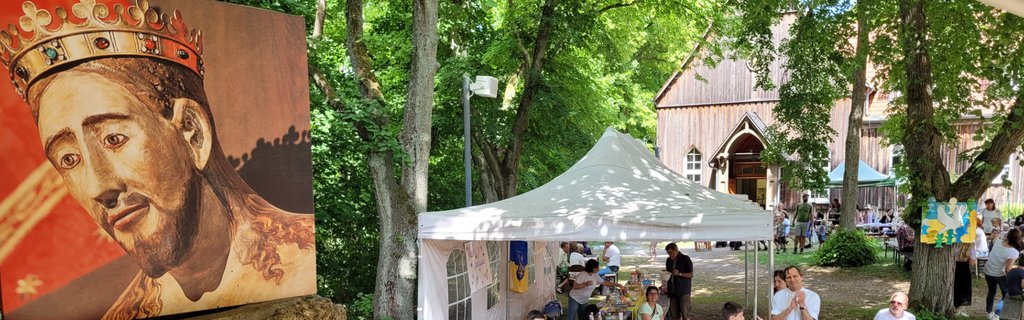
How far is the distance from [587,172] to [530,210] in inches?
79.7

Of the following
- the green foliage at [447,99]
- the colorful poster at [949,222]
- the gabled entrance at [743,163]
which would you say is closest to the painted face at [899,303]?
the colorful poster at [949,222]

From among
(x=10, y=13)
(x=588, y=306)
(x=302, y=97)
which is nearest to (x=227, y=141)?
(x=302, y=97)

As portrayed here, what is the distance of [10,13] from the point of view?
513cm

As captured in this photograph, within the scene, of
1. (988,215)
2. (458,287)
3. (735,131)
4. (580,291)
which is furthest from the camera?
(735,131)

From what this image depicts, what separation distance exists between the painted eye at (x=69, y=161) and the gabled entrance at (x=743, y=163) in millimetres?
29897

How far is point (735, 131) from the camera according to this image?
32.9 metres

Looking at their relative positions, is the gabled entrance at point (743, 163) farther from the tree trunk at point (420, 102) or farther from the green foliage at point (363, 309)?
the tree trunk at point (420, 102)

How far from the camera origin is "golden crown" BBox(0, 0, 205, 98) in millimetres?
5199

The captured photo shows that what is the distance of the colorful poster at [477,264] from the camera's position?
9.95m

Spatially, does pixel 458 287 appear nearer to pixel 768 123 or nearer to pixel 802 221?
pixel 802 221

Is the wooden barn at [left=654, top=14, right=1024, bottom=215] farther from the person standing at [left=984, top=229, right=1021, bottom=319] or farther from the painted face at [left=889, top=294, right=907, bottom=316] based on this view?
the painted face at [left=889, top=294, right=907, bottom=316]

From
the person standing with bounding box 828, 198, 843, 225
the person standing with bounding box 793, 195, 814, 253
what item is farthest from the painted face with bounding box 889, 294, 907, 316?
the person standing with bounding box 828, 198, 843, 225

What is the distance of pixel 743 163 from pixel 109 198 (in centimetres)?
3173

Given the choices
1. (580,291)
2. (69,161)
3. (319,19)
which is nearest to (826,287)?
(580,291)
